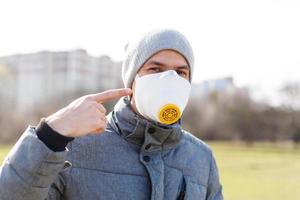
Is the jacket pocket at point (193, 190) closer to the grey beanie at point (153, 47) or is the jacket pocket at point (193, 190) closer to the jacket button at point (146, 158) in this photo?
the jacket button at point (146, 158)

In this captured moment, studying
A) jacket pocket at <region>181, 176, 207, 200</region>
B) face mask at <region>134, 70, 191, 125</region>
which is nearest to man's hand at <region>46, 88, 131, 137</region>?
face mask at <region>134, 70, 191, 125</region>

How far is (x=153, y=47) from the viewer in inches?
84.0

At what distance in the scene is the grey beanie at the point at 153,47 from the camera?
7.01 feet

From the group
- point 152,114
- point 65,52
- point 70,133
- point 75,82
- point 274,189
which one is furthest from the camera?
point 65,52

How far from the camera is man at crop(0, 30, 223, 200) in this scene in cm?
200

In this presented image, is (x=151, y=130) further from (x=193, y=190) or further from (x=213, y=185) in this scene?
(x=213, y=185)

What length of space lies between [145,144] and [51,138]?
20.4 inches

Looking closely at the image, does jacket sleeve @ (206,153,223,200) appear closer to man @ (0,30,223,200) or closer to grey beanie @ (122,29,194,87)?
man @ (0,30,223,200)

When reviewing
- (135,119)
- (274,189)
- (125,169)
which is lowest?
(274,189)

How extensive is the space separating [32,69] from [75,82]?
411 inches

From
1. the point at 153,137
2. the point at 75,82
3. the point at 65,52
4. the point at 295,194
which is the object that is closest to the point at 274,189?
the point at 295,194

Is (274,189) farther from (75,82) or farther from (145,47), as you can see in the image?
(75,82)

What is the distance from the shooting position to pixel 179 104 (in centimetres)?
204

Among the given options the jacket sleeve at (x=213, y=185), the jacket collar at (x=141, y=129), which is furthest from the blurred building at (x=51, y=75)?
the jacket collar at (x=141, y=129)
